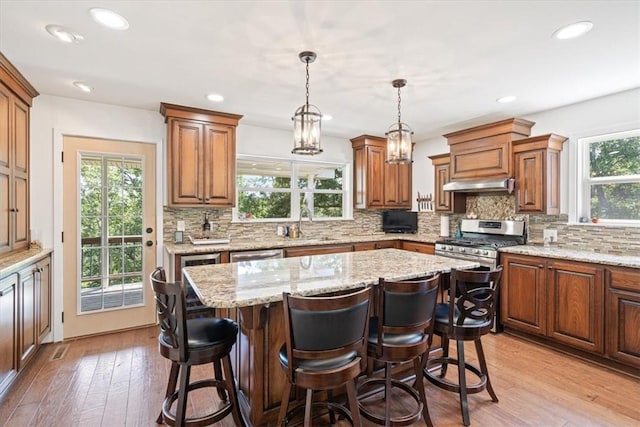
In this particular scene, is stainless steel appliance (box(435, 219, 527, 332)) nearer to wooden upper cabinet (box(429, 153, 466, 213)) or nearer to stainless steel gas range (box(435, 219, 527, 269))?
stainless steel gas range (box(435, 219, 527, 269))

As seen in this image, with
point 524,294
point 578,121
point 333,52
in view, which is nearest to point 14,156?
point 333,52

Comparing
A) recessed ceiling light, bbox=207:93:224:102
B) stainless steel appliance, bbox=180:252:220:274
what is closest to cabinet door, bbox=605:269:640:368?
stainless steel appliance, bbox=180:252:220:274

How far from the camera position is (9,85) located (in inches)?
107

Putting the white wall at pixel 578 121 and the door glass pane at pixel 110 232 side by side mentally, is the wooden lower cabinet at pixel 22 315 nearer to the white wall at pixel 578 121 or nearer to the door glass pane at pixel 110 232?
the door glass pane at pixel 110 232

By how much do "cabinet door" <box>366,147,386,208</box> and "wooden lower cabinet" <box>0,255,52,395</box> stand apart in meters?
3.98

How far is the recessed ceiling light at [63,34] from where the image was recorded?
211 centimetres

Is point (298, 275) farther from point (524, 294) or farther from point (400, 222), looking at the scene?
point (400, 222)

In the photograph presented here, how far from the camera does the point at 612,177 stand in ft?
11.1

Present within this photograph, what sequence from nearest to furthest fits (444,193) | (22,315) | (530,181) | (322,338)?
(322,338)
(22,315)
(530,181)
(444,193)

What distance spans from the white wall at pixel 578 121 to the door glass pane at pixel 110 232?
4724 mm

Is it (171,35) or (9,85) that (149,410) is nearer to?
(171,35)

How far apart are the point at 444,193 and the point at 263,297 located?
12.5 feet

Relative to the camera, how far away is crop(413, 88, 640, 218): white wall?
10.5 feet

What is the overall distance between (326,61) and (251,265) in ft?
5.50
